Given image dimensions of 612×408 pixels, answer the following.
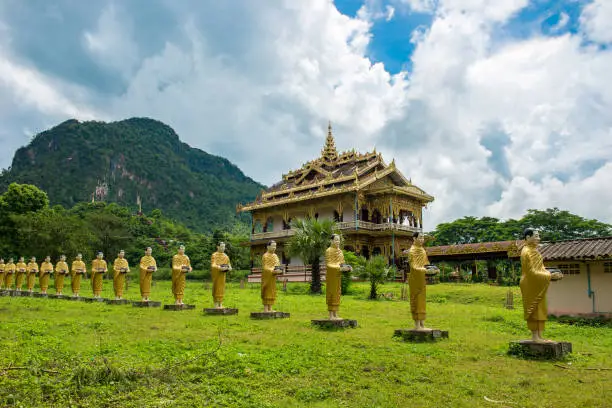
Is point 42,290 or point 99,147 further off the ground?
point 99,147

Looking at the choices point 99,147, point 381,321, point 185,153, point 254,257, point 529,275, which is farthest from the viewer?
point 185,153

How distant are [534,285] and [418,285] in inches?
87.3

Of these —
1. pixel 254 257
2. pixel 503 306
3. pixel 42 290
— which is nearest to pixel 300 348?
pixel 503 306

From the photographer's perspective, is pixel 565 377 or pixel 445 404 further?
pixel 565 377

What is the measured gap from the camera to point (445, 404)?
621cm

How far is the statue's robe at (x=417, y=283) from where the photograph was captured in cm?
995

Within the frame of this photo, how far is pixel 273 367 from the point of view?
7.64 meters

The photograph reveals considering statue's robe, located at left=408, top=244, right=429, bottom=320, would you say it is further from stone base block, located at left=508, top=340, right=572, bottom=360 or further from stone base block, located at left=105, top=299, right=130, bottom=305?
stone base block, located at left=105, top=299, right=130, bottom=305

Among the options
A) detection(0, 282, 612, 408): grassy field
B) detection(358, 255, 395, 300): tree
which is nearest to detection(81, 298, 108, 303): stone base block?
detection(0, 282, 612, 408): grassy field

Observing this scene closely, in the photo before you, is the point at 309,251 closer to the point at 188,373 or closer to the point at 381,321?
the point at 381,321

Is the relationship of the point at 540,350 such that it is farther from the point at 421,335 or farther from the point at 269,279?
the point at 269,279

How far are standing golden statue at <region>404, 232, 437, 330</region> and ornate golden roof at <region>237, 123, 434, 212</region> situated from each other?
81.3ft

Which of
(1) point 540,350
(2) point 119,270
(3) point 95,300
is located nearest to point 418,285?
(1) point 540,350

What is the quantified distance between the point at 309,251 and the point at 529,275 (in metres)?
15.1
